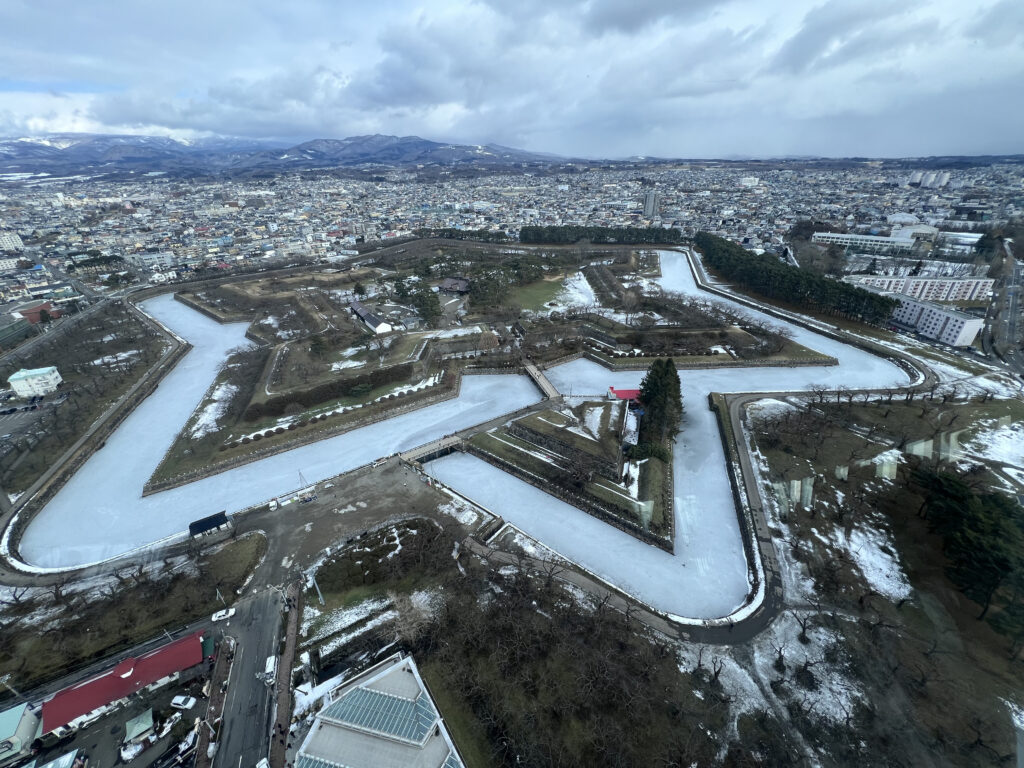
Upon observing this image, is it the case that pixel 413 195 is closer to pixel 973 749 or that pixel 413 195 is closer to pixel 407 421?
pixel 407 421

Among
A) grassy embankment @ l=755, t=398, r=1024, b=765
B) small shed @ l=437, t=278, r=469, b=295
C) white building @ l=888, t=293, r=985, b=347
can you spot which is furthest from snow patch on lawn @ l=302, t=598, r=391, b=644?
white building @ l=888, t=293, r=985, b=347

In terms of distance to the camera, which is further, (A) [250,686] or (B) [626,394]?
(B) [626,394]

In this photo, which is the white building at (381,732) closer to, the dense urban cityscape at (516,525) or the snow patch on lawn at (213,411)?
the dense urban cityscape at (516,525)

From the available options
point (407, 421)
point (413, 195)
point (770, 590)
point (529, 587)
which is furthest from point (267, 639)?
point (413, 195)

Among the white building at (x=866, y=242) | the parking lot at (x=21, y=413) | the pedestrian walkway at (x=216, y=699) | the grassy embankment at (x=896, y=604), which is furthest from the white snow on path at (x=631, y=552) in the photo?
the white building at (x=866, y=242)

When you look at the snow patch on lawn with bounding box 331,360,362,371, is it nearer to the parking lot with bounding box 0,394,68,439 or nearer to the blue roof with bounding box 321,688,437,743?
the parking lot with bounding box 0,394,68,439

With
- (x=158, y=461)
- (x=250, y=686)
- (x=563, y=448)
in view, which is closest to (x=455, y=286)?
(x=563, y=448)

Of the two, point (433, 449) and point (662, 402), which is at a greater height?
point (662, 402)

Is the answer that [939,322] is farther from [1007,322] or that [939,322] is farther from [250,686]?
[250,686]
